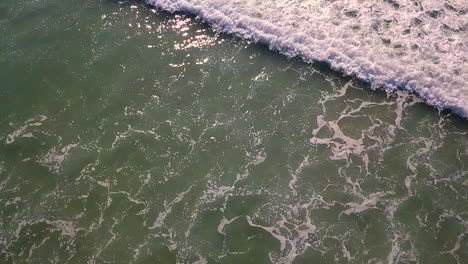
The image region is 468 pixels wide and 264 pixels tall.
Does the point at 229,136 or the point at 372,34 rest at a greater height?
the point at 372,34

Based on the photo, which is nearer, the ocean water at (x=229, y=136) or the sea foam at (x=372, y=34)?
the ocean water at (x=229, y=136)

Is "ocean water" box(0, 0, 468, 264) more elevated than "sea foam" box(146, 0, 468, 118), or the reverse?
"sea foam" box(146, 0, 468, 118)

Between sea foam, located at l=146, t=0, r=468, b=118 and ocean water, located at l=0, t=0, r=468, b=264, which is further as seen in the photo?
sea foam, located at l=146, t=0, r=468, b=118

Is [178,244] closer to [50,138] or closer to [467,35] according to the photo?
[50,138]

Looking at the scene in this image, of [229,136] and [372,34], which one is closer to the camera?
[229,136]

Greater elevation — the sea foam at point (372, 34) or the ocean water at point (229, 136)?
Answer: the sea foam at point (372, 34)

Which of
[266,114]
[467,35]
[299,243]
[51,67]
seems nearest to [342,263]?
[299,243]
